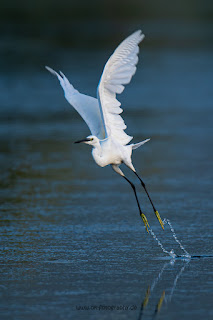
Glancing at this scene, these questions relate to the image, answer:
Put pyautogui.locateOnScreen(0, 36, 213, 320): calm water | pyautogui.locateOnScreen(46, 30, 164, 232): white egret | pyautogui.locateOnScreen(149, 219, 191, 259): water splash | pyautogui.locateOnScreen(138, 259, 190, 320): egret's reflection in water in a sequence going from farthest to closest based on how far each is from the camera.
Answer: pyautogui.locateOnScreen(46, 30, 164, 232): white egret, pyautogui.locateOnScreen(149, 219, 191, 259): water splash, pyautogui.locateOnScreen(0, 36, 213, 320): calm water, pyautogui.locateOnScreen(138, 259, 190, 320): egret's reflection in water

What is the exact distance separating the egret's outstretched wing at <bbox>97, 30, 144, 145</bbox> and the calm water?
3.82 ft

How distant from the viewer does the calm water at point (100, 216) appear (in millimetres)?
5926

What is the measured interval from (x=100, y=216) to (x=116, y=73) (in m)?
1.56

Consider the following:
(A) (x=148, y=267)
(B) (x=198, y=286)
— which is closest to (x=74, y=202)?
(A) (x=148, y=267)

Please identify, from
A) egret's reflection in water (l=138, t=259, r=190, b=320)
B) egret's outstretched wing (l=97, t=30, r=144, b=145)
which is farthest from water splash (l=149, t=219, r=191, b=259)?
egret's outstretched wing (l=97, t=30, r=144, b=145)

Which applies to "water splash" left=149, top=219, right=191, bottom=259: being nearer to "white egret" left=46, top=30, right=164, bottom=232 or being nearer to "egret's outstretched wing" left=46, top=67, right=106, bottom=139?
"white egret" left=46, top=30, right=164, bottom=232

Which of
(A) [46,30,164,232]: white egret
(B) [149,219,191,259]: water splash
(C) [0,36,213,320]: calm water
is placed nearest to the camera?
(C) [0,36,213,320]: calm water

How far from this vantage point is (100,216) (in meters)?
8.66

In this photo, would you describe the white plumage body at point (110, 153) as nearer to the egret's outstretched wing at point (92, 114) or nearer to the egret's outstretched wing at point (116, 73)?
the egret's outstretched wing at point (116, 73)

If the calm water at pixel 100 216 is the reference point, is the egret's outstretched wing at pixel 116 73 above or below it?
above

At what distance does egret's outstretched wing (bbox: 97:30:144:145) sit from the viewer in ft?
26.6

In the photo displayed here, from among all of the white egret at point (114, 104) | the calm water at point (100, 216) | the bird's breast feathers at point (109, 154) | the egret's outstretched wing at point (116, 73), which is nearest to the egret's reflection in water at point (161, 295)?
the calm water at point (100, 216)

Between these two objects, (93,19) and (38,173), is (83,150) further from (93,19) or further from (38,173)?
(93,19)

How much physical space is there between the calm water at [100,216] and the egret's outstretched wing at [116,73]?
1.16 m
